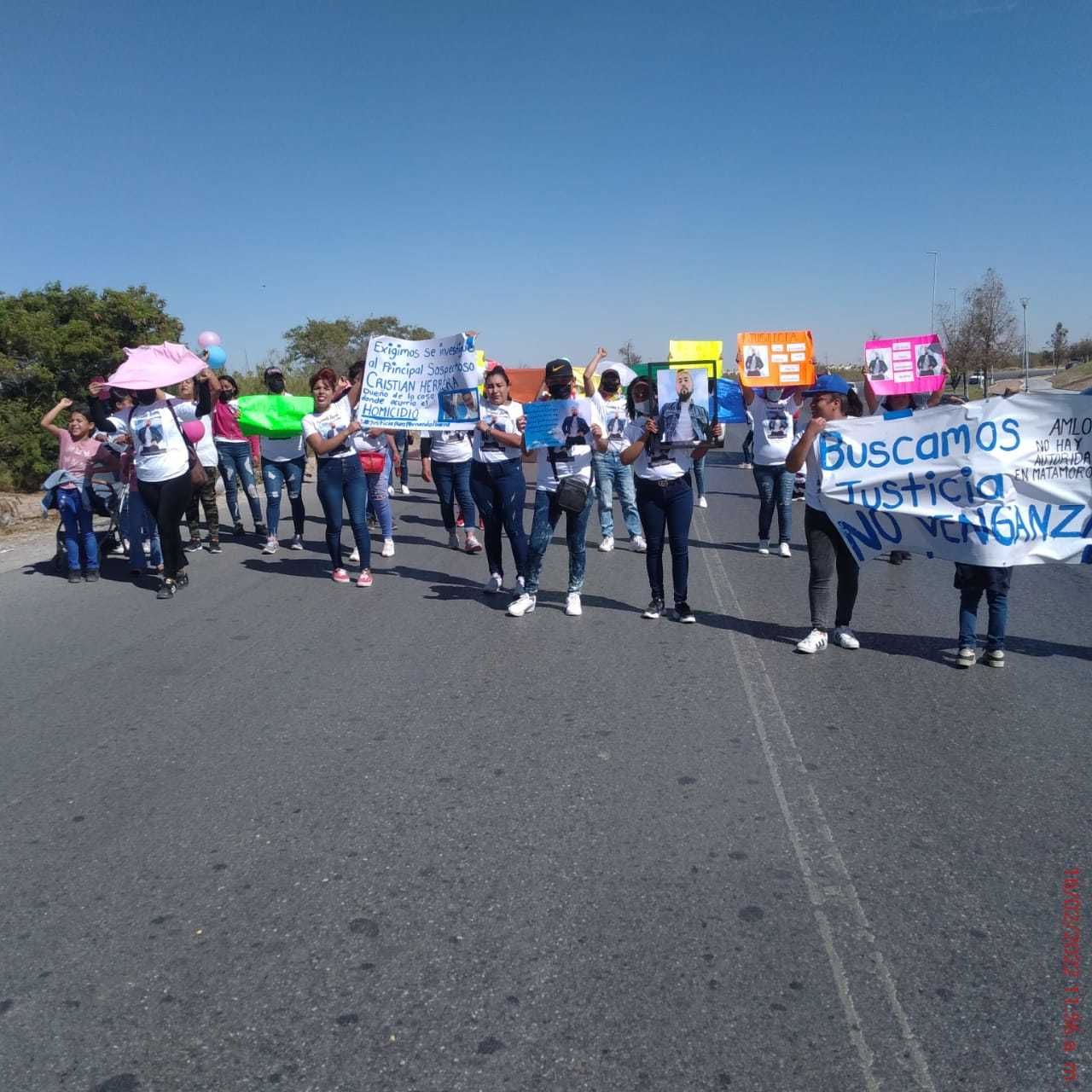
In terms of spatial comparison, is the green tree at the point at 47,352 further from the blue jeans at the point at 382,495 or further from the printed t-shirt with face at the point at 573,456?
the printed t-shirt with face at the point at 573,456

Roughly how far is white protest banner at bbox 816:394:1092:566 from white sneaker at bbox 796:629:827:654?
2.01 ft

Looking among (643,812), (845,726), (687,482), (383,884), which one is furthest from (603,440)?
(383,884)

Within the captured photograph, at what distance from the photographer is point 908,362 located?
394 inches

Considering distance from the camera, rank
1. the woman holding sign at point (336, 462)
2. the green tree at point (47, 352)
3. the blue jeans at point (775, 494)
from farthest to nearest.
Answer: the green tree at point (47, 352), the blue jeans at point (775, 494), the woman holding sign at point (336, 462)

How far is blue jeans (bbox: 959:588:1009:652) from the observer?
5.78m

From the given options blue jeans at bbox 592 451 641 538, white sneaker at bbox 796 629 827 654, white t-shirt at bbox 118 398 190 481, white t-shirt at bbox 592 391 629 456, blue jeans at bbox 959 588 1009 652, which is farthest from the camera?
blue jeans at bbox 592 451 641 538

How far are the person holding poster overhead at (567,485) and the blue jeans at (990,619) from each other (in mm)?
2769

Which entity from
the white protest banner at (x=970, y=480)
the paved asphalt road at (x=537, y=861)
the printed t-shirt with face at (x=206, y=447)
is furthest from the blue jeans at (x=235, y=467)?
the white protest banner at (x=970, y=480)

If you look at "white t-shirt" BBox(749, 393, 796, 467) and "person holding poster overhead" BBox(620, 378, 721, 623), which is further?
"white t-shirt" BBox(749, 393, 796, 467)

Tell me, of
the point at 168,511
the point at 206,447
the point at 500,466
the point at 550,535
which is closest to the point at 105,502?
the point at 168,511

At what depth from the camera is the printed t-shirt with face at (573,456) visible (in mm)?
7031

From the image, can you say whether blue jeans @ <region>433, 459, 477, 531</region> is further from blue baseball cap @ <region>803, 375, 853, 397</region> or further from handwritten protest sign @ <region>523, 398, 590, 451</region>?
blue baseball cap @ <region>803, 375, 853, 397</region>

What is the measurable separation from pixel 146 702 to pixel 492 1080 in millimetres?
3641

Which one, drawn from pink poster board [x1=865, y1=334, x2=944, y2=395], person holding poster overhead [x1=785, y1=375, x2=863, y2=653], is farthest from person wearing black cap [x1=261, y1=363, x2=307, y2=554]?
pink poster board [x1=865, y1=334, x2=944, y2=395]
